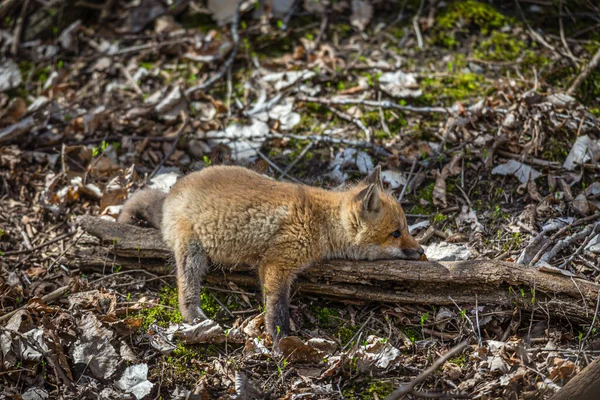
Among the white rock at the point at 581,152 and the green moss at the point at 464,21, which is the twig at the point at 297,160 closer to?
the green moss at the point at 464,21

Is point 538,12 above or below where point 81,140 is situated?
above

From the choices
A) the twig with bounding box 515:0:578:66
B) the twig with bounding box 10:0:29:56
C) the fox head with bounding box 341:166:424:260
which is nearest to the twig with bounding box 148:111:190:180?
the fox head with bounding box 341:166:424:260

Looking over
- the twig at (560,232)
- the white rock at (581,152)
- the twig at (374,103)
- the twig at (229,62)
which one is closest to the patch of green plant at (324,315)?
the twig at (560,232)

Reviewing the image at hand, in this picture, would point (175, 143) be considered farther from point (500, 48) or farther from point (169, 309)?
point (500, 48)

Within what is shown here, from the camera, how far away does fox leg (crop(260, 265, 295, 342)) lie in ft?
17.6

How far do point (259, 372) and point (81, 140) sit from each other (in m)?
4.78

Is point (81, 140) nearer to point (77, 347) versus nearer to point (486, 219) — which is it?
point (77, 347)

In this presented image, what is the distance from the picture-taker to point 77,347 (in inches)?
200

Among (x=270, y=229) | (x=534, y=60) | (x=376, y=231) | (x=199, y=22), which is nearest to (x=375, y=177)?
(x=376, y=231)

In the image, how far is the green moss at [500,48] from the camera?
8.61 meters

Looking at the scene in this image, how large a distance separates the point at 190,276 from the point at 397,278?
2146mm

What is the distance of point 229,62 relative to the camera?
8.94 meters

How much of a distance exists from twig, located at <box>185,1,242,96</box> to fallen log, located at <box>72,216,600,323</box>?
3.16 metres

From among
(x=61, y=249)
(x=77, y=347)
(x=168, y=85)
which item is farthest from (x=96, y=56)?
(x=77, y=347)
